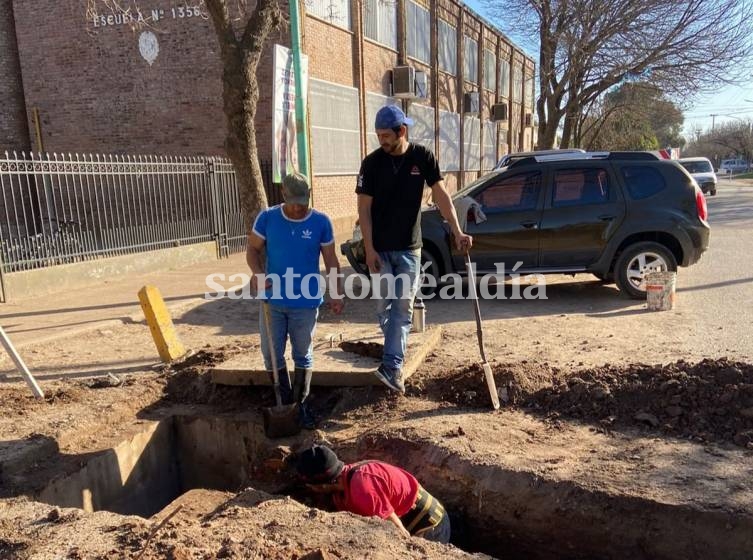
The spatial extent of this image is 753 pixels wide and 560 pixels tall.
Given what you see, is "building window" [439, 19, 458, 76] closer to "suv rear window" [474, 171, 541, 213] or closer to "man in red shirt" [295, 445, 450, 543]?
"suv rear window" [474, 171, 541, 213]

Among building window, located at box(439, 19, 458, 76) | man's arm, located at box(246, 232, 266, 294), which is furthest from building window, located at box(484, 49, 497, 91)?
man's arm, located at box(246, 232, 266, 294)

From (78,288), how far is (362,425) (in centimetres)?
772

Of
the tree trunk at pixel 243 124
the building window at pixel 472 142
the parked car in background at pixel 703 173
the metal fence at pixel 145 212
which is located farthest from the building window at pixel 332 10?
the parked car in background at pixel 703 173

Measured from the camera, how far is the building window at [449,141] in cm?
2684

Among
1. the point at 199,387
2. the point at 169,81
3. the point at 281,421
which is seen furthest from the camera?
the point at 169,81

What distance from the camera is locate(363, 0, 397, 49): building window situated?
19359 millimetres

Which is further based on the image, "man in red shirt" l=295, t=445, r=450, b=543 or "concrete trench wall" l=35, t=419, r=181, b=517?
"concrete trench wall" l=35, t=419, r=181, b=517

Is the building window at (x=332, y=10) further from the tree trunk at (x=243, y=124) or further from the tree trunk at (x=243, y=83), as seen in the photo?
the tree trunk at (x=243, y=124)

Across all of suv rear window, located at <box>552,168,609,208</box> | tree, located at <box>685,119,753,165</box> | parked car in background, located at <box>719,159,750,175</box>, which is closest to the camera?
suv rear window, located at <box>552,168,609,208</box>

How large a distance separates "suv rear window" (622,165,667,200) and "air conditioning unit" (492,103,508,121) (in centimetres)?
2672

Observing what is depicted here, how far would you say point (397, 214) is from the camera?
15.1 feet

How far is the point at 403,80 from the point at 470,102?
937cm

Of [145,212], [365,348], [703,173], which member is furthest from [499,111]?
[365,348]

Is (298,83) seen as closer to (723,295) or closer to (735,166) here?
(723,295)
